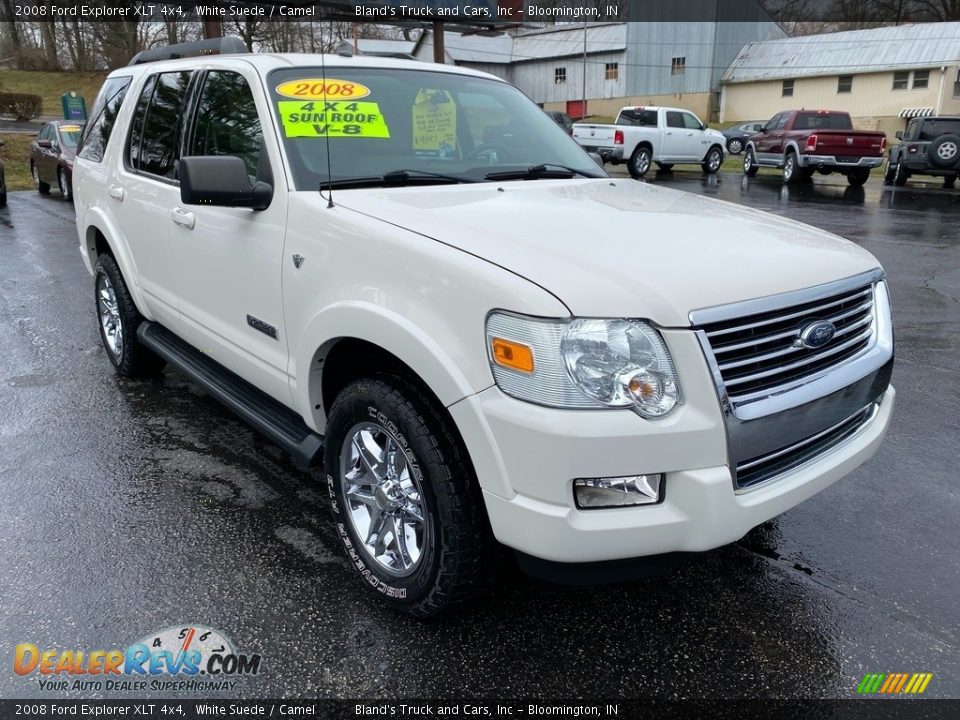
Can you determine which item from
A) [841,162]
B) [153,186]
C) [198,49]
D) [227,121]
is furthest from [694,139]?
[227,121]

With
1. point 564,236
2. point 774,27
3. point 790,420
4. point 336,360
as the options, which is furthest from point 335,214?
point 774,27

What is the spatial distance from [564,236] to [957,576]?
2066mm

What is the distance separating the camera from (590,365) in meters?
2.02

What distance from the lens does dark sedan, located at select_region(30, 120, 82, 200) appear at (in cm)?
1461

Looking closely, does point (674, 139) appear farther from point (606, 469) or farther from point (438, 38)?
point (606, 469)

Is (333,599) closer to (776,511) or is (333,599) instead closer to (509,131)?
(776,511)

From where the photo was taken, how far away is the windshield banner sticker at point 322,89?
320 cm

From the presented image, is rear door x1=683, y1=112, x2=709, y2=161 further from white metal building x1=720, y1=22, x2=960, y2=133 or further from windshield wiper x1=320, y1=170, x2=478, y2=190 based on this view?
windshield wiper x1=320, y1=170, x2=478, y2=190

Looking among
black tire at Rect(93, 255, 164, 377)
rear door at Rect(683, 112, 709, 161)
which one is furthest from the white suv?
rear door at Rect(683, 112, 709, 161)

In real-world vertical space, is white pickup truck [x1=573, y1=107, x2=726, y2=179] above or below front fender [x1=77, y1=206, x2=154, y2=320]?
above

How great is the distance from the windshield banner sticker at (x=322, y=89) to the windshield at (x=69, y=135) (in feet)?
45.0

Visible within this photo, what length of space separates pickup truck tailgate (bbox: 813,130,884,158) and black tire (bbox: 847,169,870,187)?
583mm

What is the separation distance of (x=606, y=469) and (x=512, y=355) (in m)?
0.40

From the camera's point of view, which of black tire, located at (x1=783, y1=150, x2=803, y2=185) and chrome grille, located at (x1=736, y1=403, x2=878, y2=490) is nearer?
chrome grille, located at (x1=736, y1=403, x2=878, y2=490)
